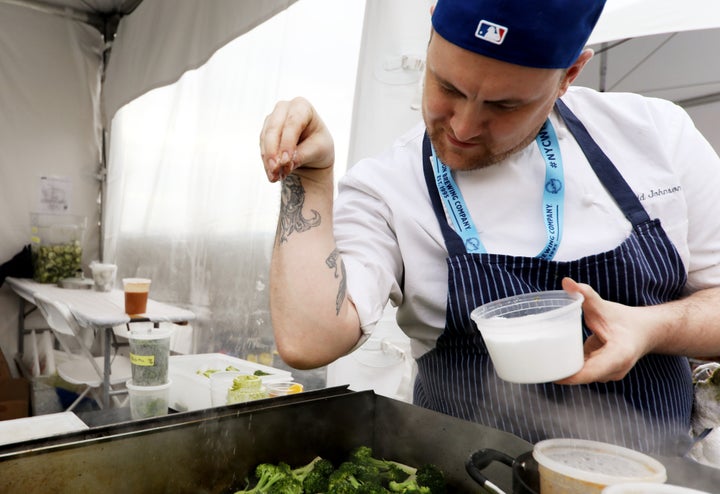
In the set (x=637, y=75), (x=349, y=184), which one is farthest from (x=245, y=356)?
(x=637, y=75)

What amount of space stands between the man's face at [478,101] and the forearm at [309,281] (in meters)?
0.30

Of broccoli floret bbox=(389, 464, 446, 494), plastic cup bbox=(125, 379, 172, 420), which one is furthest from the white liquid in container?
plastic cup bbox=(125, 379, 172, 420)

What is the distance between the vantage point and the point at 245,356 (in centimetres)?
291

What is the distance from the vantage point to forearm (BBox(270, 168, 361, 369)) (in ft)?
3.71

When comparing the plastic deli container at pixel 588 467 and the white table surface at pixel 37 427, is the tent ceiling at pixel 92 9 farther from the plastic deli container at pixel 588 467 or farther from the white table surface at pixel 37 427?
the plastic deli container at pixel 588 467

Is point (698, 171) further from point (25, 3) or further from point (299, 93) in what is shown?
point (25, 3)

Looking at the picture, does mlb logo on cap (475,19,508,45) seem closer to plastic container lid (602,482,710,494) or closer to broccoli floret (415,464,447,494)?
plastic container lid (602,482,710,494)

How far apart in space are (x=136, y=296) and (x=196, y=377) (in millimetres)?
2043

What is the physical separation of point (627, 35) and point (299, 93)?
167cm

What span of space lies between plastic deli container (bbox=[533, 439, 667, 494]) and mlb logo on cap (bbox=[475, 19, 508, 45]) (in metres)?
0.78

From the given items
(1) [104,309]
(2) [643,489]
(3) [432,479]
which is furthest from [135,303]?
(2) [643,489]

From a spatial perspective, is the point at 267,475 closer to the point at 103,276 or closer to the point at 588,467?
the point at 588,467

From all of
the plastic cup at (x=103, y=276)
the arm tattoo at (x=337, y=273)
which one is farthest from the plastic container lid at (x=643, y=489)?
the plastic cup at (x=103, y=276)

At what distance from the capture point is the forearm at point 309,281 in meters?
1.13
